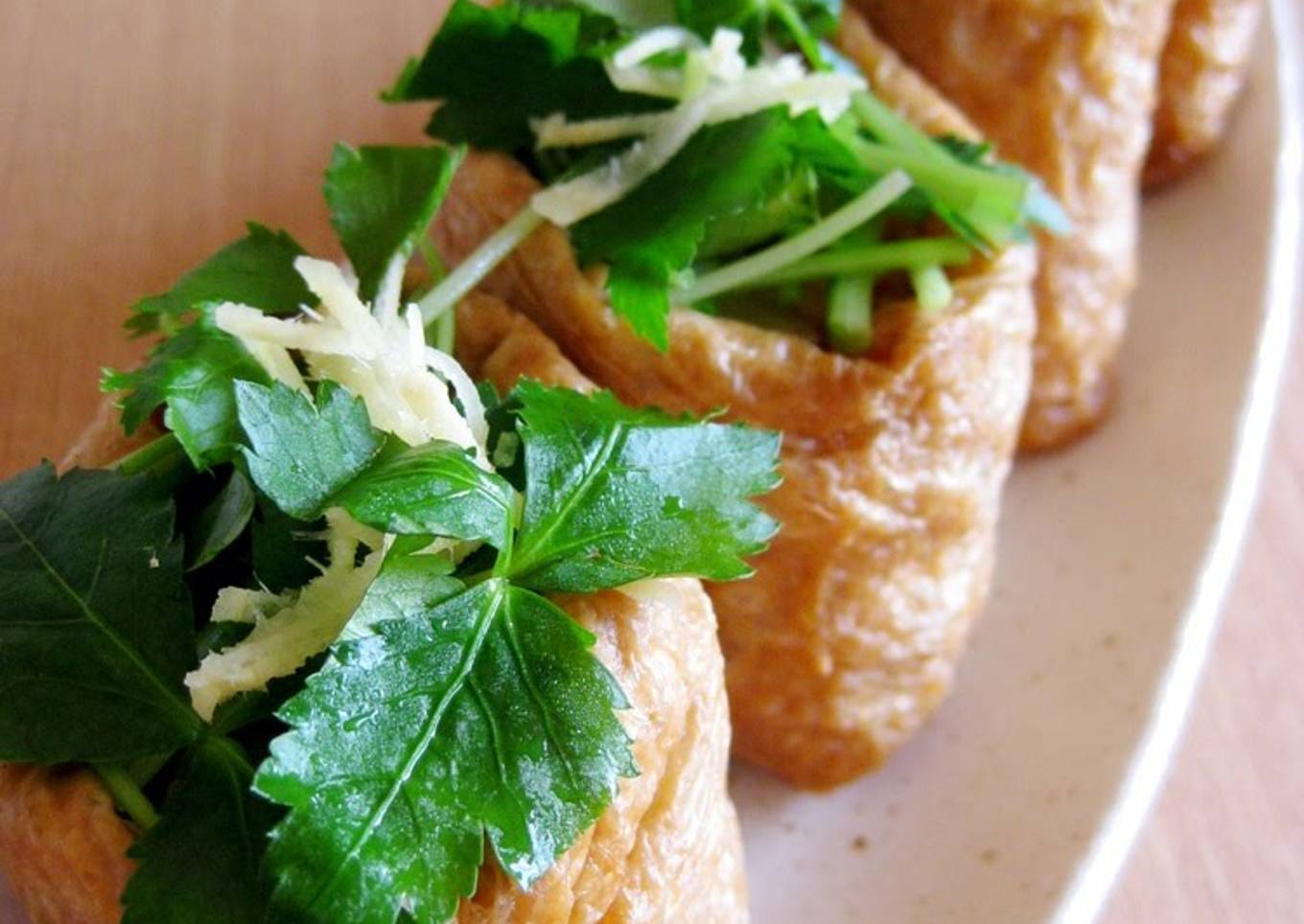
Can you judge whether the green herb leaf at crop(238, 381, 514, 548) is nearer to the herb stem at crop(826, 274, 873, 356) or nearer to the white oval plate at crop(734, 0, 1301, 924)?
the herb stem at crop(826, 274, 873, 356)

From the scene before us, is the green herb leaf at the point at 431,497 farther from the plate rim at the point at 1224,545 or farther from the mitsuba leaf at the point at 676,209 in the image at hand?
the plate rim at the point at 1224,545

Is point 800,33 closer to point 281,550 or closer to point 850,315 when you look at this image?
point 850,315

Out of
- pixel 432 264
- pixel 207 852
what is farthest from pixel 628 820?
pixel 432 264

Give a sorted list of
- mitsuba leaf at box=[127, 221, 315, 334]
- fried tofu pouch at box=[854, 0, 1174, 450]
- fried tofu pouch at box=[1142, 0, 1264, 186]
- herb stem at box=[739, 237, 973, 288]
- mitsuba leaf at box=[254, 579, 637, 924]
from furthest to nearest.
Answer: fried tofu pouch at box=[1142, 0, 1264, 186] < fried tofu pouch at box=[854, 0, 1174, 450] < herb stem at box=[739, 237, 973, 288] < mitsuba leaf at box=[127, 221, 315, 334] < mitsuba leaf at box=[254, 579, 637, 924]

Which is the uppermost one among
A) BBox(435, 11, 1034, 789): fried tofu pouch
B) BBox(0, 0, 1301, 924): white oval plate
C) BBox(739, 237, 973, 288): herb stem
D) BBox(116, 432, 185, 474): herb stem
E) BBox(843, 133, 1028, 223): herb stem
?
BBox(116, 432, 185, 474): herb stem

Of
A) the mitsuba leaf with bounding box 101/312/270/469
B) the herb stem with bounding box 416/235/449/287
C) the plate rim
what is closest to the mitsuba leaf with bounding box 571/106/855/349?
the herb stem with bounding box 416/235/449/287

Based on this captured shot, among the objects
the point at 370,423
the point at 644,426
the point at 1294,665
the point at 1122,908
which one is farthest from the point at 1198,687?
the point at 370,423

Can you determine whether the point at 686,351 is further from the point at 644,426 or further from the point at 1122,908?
the point at 1122,908
